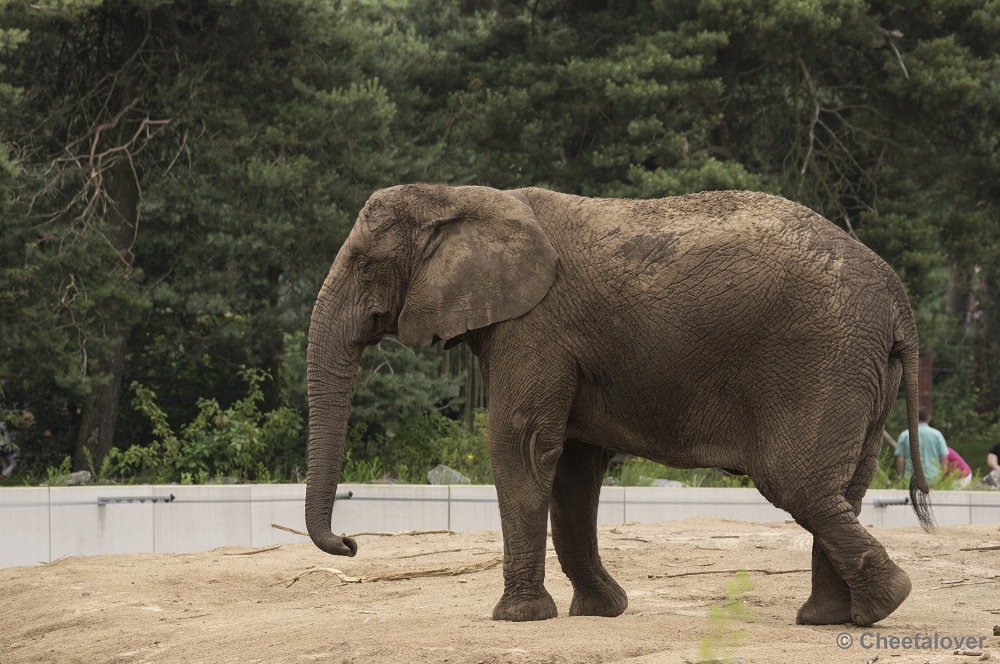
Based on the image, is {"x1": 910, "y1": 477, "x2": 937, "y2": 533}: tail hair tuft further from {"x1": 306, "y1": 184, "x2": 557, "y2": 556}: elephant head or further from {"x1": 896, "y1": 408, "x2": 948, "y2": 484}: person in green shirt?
{"x1": 896, "y1": 408, "x2": 948, "y2": 484}: person in green shirt

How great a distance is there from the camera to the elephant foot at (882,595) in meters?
6.89

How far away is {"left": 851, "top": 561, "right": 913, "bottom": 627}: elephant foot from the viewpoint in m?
6.89

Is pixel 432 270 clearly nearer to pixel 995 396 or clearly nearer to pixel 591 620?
pixel 591 620

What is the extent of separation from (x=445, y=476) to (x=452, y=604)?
Result: 6720mm

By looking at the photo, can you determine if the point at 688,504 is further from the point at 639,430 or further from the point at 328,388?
the point at 328,388

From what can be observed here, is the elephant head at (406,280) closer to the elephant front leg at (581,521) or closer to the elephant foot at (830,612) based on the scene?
the elephant front leg at (581,521)

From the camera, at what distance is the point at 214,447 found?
16000 mm

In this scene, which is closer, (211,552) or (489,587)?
(489,587)

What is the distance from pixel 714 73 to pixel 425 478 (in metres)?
7.74

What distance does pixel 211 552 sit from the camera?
12.5 m

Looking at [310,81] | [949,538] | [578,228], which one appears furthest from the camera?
[310,81]

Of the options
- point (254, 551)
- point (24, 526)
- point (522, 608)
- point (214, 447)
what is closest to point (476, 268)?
point (522, 608)

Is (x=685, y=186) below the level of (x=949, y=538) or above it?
above

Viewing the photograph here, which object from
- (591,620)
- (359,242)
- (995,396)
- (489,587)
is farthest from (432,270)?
(995,396)
